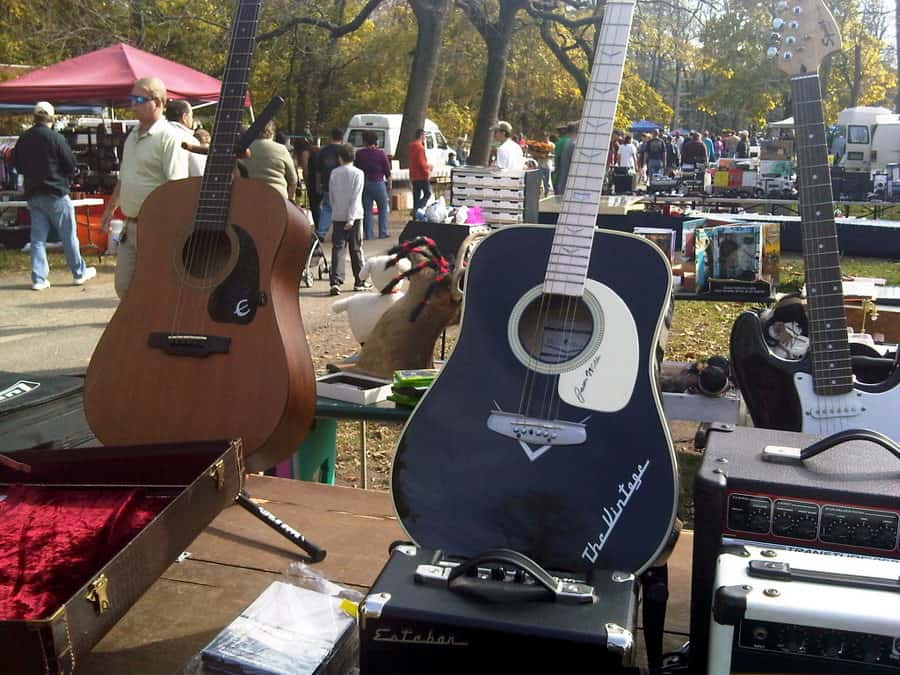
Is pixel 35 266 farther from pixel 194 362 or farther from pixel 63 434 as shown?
pixel 194 362

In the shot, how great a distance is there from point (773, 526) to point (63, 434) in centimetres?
242

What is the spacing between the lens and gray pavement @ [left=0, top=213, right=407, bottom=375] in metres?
6.33

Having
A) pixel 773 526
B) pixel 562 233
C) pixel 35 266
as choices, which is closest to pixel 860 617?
pixel 773 526

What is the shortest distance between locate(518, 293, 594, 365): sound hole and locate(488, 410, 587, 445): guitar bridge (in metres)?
0.23

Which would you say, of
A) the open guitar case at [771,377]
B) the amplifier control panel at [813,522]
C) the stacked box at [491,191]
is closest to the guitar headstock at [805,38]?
the open guitar case at [771,377]

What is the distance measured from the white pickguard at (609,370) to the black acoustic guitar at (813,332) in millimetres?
779

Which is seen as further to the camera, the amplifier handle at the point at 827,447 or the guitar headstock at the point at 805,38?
the guitar headstock at the point at 805,38

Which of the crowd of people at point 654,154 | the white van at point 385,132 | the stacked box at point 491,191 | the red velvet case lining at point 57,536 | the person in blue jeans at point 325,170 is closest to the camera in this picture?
the red velvet case lining at point 57,536

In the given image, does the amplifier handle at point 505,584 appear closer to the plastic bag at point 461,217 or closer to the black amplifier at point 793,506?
the black amplifier at point 793,506

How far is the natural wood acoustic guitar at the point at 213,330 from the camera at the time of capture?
8.41 feet

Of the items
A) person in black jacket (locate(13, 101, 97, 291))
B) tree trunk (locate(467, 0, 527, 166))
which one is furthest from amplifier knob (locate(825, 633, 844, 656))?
tree trunk (locate(467, 0, 527, 166))

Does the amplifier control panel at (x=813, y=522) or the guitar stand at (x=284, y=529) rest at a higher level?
the amplifier control panel at (x=813, y=522)

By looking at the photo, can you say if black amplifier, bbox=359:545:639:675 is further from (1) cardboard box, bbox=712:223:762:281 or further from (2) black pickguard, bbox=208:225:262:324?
(1) cardboard box, bbox=712:223:762:281

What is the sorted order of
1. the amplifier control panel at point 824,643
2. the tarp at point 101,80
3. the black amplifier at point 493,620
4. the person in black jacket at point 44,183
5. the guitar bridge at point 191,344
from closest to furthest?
1. the amplifier control panel at point 824,643
2. the black amplifier at point 493,620
3. the guitar bridge at point 191,344
4. the person in black jacket at point 44,183
5. the tarp at point 101,80
